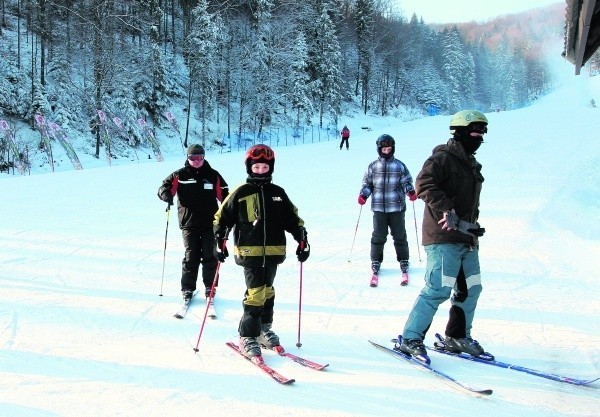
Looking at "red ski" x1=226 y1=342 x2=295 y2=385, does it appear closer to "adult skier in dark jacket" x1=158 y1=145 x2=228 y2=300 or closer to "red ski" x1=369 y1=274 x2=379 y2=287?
"adult skier in dark jacket" x1=158 y1=145 x2=228 y2=300

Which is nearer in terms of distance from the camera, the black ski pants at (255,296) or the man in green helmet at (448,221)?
the man in green helmet at (448,221)

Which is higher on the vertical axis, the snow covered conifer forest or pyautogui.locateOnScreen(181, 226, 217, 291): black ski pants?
the snow covered conifer forest

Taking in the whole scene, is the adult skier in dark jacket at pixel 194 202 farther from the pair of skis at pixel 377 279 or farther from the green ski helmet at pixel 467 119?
the green ski helmet at pixel 467 119

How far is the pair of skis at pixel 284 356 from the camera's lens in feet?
11.5

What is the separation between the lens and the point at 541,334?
4.50 m

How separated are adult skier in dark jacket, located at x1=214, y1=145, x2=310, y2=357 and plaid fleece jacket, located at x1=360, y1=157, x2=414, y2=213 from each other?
2521 millimetres

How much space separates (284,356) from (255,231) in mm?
1043

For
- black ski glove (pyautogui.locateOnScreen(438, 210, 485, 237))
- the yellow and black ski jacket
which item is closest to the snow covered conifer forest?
the yellow and black ski jacket

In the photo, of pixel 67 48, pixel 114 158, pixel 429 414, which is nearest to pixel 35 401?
pixel 429 414

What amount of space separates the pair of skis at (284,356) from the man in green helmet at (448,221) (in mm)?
753

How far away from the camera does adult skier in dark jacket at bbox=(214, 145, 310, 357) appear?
387 cm

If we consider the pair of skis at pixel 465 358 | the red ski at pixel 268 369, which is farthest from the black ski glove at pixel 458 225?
the red ski at pixel 268 369

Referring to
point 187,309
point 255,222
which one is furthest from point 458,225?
point 187,309

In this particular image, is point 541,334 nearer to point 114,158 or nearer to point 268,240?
point 268,240
